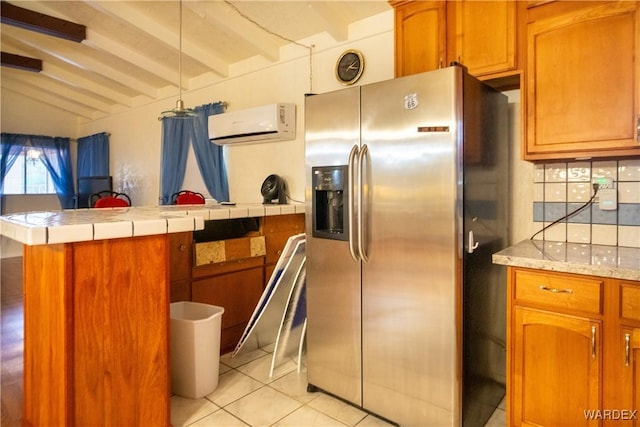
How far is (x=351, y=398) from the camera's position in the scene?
2.11 metres

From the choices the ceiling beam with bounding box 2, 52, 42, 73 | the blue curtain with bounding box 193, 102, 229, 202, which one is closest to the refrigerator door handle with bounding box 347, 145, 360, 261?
the blue curtain with bounding box 193, 102, 229, 202

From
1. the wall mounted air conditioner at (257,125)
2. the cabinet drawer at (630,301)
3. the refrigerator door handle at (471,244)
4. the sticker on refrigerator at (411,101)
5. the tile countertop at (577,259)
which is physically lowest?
the cabinet drawer at (630,301)

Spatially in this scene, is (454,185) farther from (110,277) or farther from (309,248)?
(110,277)

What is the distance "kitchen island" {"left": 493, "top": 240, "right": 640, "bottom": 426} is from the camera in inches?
59.4

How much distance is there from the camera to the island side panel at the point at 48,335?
154 cm

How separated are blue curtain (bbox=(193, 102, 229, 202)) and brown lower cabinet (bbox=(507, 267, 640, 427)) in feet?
11.2

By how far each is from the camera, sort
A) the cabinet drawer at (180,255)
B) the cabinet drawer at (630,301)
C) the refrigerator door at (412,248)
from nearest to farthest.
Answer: the cabinet drawer at (630,301)
the refrigerator door at (412,248)
the cabinet drawer at (180,255)

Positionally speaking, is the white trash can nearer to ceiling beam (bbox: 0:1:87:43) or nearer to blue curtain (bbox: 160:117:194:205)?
blue curtain (bbox: 160:117:194:205)

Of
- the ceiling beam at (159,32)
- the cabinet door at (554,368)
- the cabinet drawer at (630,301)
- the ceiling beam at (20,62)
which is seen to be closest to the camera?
the cabinet drawer at (630,301)

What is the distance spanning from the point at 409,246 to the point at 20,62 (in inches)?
237

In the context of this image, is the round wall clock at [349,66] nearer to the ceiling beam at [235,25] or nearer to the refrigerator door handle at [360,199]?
the ceiling beam at [235,25]

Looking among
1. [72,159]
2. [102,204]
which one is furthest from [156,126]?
[72,159]

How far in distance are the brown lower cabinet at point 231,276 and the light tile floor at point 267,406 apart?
0.47 meters
